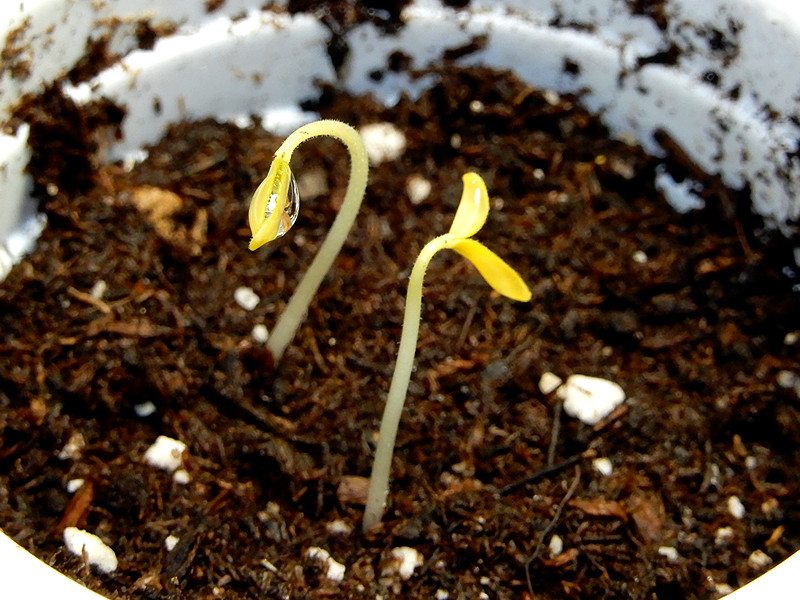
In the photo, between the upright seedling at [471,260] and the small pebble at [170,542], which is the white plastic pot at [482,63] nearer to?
the small pebble at [170,542]

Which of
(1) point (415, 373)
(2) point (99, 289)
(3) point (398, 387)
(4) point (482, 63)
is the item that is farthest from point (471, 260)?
(4) point (482, 63)

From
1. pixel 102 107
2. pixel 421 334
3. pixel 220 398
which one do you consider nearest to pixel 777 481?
pixel 421 334

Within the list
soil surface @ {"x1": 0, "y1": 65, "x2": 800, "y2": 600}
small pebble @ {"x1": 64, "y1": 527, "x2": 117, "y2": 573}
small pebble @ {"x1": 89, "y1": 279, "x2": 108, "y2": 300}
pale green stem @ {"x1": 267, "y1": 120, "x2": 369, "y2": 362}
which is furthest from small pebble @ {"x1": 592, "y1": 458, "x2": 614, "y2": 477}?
small pebble @ {"x1": 89, "y1": 279, "x2": 108, "y2": 300}

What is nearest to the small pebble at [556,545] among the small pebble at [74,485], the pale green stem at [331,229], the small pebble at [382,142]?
the pale green stem at [331,229]

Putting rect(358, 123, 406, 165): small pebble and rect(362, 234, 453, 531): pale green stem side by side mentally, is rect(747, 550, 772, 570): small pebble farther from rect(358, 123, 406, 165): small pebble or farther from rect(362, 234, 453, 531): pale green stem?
rect(358, 123, 406, 165): small pebble

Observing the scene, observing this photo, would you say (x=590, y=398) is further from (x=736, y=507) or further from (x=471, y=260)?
(x=471, y=260)

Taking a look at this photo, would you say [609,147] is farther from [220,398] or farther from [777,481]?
[220,398]

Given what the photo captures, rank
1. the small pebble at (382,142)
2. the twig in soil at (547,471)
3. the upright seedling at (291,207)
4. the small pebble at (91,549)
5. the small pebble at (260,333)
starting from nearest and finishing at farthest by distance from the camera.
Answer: the upright seedling at (291,207)
the small pebble at (91,549)
the twig in soil at (547,471)
the small pebble at (260,333)
the small pebble at (382,142)
